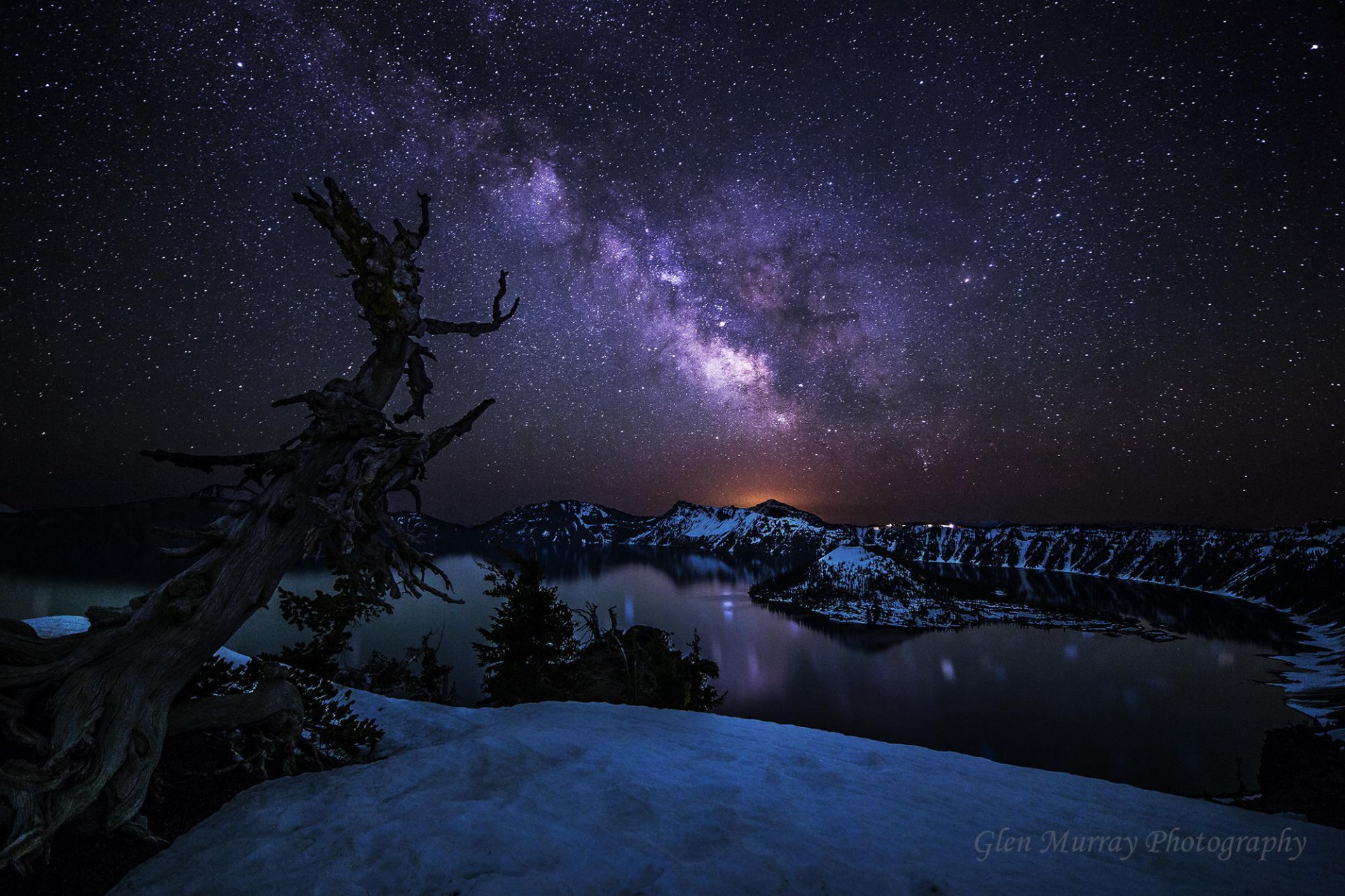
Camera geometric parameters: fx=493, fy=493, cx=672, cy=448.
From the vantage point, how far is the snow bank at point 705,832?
159 inches

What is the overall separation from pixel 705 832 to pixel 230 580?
6.25 m


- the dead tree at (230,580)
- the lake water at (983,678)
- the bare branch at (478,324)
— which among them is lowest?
the lake water at (983,678)

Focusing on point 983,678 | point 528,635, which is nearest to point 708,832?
point 528,635

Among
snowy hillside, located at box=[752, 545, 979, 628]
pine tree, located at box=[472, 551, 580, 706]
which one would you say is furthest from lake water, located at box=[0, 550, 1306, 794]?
pine tree, located at box=[472, 551, 580, 706]

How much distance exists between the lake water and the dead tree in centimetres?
4079

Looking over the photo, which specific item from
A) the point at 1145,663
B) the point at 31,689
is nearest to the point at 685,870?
the point at 31,689

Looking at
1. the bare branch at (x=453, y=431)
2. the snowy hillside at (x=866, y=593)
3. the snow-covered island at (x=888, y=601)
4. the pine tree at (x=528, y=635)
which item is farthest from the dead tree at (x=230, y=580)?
the snowy hillside at (x=866, y=593)

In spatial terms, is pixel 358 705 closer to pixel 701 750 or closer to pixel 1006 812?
pixel 701 750

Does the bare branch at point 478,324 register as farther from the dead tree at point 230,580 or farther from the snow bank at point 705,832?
the snow bank at point 705,832

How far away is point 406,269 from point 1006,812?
10667mm

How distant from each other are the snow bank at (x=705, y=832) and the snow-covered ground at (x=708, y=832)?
0.02 meters

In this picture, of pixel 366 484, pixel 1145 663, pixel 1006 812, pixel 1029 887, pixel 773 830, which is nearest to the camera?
pixel 1029 887

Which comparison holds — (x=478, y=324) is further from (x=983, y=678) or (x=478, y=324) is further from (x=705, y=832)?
(x=983, y=678)

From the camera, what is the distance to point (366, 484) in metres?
6.74
